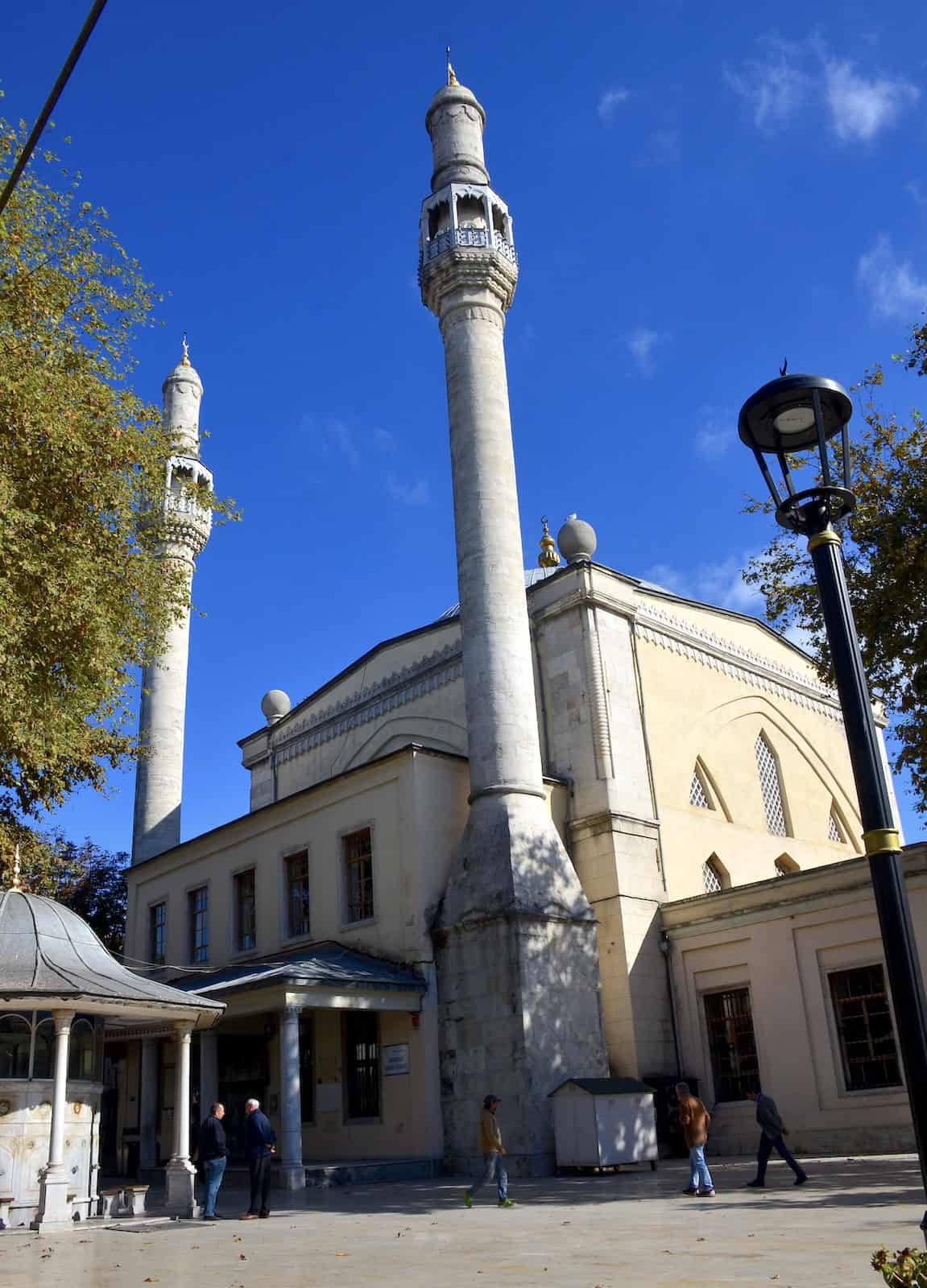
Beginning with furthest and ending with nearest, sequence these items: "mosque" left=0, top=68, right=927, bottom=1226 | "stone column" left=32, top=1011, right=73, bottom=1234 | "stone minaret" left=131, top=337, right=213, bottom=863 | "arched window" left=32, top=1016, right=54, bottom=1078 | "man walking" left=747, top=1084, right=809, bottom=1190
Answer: "stone minaret" left=131, top=337, right=213, bottom=863 < "mosque" left=0, top=68, right=927, bottom=1226 < "arched window" left=32, top=1016, right=54, bottom=1078 < "man walking" left=747, top=1084, right=809, bottom=1190 < "stone column" left=32, top=1011, right=73, bottom=1234

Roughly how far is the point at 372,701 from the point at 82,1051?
15.2m

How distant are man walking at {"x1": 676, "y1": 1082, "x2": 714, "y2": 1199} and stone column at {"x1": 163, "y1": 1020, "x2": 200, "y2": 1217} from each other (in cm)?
575

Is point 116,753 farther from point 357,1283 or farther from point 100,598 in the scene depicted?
point 357,1283

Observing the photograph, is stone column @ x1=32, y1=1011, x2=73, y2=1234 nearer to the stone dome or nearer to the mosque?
the mosque

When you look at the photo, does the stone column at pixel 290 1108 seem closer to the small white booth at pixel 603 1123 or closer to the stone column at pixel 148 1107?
the small white booth at pixel 603 1123

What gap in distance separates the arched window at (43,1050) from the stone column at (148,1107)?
9.09 metres

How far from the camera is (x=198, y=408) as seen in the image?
3294cm

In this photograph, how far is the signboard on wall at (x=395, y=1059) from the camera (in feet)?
62.1

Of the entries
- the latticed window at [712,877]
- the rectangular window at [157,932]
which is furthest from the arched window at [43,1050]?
the latticed window at [712,877]

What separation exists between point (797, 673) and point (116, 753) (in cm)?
1712

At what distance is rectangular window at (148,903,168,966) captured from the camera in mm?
27078

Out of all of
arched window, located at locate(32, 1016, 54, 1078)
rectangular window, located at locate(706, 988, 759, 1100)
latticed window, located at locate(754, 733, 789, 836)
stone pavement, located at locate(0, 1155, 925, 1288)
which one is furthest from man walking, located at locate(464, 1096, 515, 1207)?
latticed window, located at locate(754, 733, 789, 836)

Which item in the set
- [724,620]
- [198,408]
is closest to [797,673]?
[724,620]

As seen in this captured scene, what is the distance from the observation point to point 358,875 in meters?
21.6
